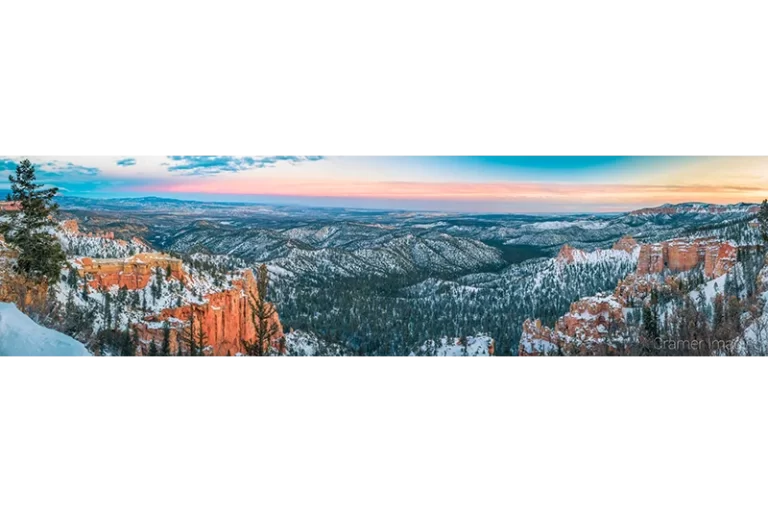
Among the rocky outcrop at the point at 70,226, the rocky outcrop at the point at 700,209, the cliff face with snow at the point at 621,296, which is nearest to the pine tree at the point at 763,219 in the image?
the rocky outcrop at the point at 700,209

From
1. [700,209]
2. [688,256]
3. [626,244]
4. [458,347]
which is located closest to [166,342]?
[458,347]

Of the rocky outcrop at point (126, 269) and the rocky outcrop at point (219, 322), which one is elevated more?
the rocky outcrop at point (126, 269)

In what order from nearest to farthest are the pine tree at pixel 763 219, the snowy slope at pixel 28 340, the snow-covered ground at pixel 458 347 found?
the snowy slope at pixel 28 340 < the snow-covered ground at pixel 458 347 < the pine tree at pixel 763 219

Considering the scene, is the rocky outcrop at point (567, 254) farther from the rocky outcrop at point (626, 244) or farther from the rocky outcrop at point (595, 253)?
the rocky outcrop at point (626, 244)

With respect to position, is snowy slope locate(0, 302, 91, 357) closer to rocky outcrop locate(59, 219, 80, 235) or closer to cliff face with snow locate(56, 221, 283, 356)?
cliff face with snow locate(56, 221, 283, 356)
